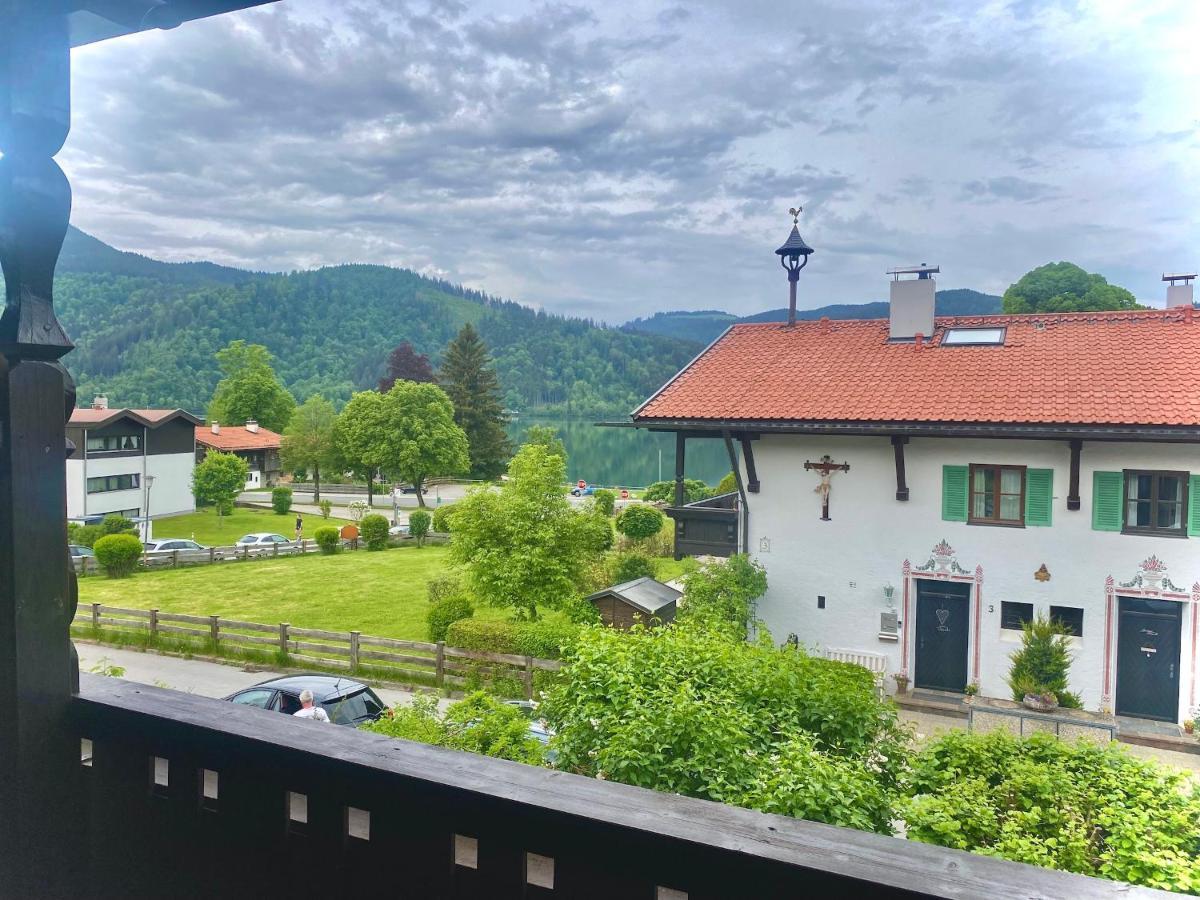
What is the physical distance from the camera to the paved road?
7938 millimetres

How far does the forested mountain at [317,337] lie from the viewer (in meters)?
14.2

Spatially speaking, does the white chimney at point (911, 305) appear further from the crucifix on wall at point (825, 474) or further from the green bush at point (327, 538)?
the green bush at point (327, 538)

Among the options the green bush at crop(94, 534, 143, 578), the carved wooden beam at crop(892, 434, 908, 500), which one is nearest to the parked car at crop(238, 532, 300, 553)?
the green bush at crop(94, 534, 143, 578)

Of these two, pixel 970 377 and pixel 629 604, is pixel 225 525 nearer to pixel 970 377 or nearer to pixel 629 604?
pixel 629 604

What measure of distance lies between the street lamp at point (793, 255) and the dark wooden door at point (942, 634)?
13.7 ft

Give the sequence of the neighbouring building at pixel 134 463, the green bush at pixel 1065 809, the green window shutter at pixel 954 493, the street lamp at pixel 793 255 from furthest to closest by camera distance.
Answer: the neighbouring building at pixel 134 463 → the street lamp at pixel 793 255 → the green window shutter at pixel 954 493 → the green bush at pixel 1065 809

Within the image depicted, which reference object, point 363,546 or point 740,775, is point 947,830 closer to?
point 740,775

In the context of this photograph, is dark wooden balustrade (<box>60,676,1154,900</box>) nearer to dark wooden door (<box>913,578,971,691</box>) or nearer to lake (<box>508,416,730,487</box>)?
dark wooden door (<box>913,578,971,691</box>)

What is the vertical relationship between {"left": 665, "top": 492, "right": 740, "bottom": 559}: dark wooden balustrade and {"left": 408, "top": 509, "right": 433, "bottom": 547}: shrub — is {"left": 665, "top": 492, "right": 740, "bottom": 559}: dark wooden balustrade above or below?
above

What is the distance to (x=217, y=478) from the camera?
712 inches

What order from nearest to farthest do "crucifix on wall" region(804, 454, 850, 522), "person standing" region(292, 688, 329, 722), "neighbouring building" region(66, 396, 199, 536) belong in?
"person standing" region(292, 688, 329, 722) < "crucifix on wall" region(804, 454, 850, 522) < "neighbouring building" region(66, 396, 199, 536)

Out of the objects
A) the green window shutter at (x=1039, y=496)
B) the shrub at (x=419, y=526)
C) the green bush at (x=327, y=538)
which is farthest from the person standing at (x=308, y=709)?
the shrub at (x=419, y=526)

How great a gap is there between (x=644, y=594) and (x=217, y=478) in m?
13.0

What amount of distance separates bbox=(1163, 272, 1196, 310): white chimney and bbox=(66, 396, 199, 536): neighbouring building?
1771 centimetres
